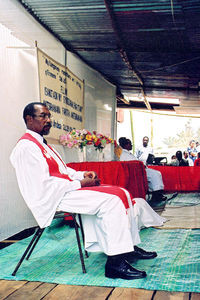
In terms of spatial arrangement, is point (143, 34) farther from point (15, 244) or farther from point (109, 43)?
point (15, 244)

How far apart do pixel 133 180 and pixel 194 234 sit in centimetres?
121

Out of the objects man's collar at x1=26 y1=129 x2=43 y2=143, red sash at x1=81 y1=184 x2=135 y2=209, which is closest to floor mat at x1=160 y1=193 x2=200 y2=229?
red sash at x1=81 y1=184 x2=135 y2=209

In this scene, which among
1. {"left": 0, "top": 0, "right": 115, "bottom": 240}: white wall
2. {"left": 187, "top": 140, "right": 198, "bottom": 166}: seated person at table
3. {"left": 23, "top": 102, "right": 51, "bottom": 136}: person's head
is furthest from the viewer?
{"left": 187, "top": 140, "right": 198, "bottom": 166}: seated person at table

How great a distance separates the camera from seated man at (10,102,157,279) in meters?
2.34

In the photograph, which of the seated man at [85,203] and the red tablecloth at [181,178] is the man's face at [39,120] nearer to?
the seated man at [85,203]

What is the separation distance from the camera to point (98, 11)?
4.40m

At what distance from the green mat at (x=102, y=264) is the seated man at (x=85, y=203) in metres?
0.15

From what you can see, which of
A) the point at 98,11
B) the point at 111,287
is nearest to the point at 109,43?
the point at 98,11

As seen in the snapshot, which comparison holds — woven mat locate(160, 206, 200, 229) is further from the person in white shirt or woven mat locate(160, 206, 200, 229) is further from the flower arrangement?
the person in white shirt

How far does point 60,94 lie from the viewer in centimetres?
518

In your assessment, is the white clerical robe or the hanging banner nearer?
the white clerical robe

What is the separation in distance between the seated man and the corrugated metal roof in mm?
2406

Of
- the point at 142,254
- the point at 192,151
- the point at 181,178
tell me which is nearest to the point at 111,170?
the point at 142,254

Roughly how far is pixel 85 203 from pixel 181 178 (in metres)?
5.53
